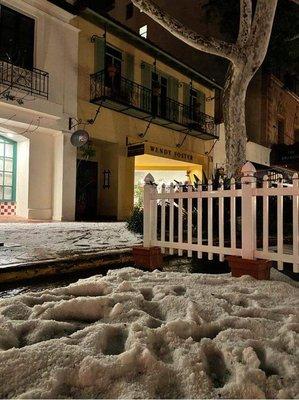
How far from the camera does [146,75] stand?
14914 mm

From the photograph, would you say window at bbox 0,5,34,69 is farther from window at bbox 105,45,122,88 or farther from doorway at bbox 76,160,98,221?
doorway at bbox 76,160,98,221

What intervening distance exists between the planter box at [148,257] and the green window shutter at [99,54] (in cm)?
1028

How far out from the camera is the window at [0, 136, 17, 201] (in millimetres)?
11062

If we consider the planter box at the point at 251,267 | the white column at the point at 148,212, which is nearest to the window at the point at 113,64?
the white column at the point at 148,212

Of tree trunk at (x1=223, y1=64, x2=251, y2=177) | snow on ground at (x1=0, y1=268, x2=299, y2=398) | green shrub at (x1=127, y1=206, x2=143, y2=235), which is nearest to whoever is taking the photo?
snow on ground at (x1=0, y1=268, x2=299, y2=398)

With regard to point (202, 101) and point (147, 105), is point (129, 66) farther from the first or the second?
point (202, 101)

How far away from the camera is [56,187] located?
37.9 feet

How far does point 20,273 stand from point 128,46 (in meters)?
13.0

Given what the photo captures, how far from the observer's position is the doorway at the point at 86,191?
42.9 ft

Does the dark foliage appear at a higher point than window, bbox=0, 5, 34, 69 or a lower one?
higher

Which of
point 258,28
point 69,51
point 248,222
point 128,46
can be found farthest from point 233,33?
point 248,222

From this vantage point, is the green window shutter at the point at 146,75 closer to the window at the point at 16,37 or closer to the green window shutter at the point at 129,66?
the green window shutter at the point at 129,66

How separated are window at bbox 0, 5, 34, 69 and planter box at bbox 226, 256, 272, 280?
9695 mm

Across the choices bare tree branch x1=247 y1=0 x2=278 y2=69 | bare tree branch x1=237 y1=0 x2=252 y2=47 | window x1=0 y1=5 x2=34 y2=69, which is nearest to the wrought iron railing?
window x1=0 y1=5 x2=34 y2=69
